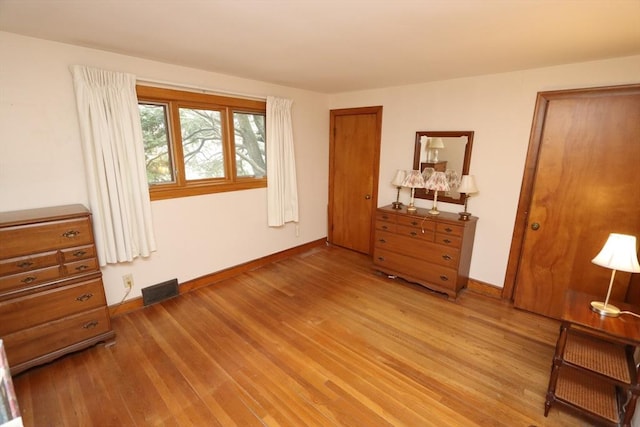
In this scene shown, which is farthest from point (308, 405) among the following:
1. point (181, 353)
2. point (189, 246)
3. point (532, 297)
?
point (532, 297)

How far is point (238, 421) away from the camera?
5.43 ft

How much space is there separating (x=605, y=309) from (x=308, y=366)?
190 centimetres

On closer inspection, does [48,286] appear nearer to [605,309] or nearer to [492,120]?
[605,309]

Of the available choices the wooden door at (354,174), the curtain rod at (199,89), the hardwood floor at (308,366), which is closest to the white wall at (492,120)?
the wooden door at (354,174)

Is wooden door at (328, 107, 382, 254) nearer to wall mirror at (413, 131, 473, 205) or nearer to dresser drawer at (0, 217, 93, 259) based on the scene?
wall mirror at (413, 131, 473, 205)

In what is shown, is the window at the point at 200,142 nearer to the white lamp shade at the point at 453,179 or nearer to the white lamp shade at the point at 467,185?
the white lamp shade at the point at 453,179

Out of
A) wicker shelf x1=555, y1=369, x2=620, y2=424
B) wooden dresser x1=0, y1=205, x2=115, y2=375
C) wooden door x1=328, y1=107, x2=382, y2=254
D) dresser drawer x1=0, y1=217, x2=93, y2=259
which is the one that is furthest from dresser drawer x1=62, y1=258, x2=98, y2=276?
wicker shelf x1=555, y1=369, x2=620, y2=424

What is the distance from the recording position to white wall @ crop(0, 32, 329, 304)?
2010 millimetres

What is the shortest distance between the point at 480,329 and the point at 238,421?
82.8 inches

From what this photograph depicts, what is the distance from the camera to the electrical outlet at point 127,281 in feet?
8.70

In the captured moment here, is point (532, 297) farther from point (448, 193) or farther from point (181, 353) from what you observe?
point (181, 353)

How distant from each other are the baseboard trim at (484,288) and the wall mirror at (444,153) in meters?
0.91

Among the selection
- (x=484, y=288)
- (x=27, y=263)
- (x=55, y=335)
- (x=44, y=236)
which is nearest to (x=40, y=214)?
(x=44, y=236)

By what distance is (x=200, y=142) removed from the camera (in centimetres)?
302
